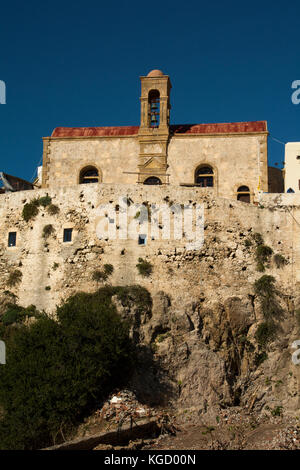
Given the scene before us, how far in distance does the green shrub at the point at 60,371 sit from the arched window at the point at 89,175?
11104mm

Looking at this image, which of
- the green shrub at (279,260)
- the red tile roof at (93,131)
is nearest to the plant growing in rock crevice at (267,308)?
the green shrub at (279,260)

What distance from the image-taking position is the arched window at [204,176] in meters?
37.2

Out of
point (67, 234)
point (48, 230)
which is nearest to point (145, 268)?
point (67, 234)

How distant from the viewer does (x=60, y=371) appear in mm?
26125

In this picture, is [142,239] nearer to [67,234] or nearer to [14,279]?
[67,234]

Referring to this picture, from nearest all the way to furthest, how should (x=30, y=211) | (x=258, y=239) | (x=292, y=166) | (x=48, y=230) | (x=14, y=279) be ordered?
(x=14, y=279)
(x=258, y=239)
(x=48, y=230)
(x=30, y=211)
(x=292, y=166)

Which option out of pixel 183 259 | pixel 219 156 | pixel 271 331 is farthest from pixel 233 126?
pixel 271 331

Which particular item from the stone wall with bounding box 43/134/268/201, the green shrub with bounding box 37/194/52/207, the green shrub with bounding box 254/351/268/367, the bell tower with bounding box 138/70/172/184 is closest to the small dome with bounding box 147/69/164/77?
the bell tower with bounding box 138/70/172/184

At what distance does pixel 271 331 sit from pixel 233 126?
13310mm

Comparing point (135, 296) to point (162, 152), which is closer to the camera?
point (135, 296)

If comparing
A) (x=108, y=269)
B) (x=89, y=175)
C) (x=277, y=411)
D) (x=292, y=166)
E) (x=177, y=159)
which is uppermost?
(x=177, y=159)

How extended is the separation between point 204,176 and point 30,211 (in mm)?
10387

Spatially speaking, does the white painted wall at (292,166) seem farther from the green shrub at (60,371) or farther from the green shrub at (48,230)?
the green shrub at (60,371)
